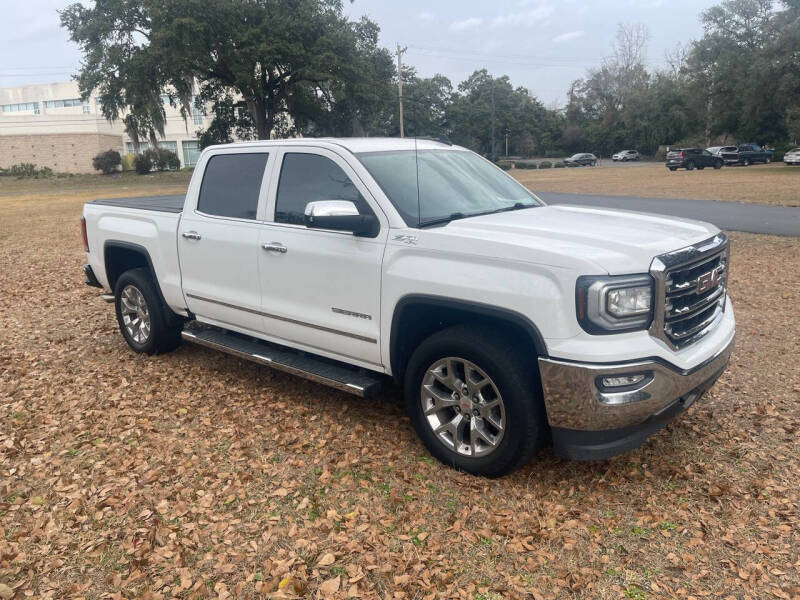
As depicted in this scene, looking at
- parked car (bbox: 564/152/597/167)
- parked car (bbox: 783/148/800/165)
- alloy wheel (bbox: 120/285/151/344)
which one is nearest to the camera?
alloy wheel (bbox: 120/285/151/344)

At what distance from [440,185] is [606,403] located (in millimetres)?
1940

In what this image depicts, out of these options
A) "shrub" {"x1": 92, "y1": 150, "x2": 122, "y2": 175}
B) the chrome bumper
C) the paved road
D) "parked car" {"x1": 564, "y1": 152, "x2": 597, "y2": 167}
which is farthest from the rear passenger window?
"parked car" {"x1": 564, "y1": 152, "x2": 597, "y2": 167}

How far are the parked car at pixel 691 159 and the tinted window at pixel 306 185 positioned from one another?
143 feet

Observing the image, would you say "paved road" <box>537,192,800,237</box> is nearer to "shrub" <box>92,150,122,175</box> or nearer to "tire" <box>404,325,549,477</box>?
"tire" <box>404,325,549,477</box>

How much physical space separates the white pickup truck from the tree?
1271 inches

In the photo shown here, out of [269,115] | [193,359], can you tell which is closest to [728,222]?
[193,359]

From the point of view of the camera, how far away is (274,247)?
466cm

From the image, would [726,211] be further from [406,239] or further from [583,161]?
[583,161]

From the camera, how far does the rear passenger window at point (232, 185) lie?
4.99 m

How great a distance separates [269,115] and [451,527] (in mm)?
39300

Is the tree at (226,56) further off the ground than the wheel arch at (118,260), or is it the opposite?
the tree at (226,56)

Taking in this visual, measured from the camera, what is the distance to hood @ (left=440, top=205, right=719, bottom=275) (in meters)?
3.34

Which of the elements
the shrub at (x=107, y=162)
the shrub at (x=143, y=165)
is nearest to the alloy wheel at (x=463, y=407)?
the shrub at (x=143, y=165)

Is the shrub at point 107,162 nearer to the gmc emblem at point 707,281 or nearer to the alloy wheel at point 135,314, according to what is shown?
the alloy wheel at point 135,314
